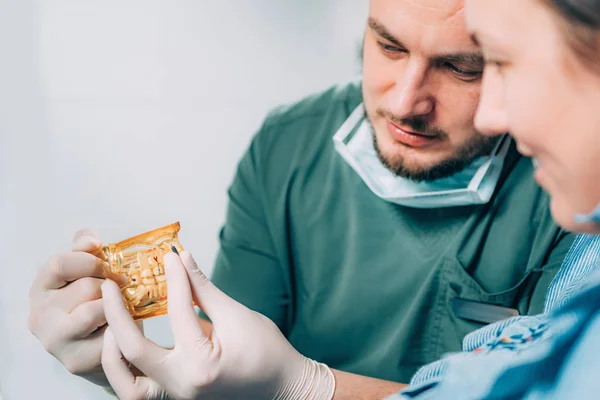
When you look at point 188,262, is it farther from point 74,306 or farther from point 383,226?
point 383,226

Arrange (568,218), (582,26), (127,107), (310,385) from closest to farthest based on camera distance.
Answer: (582,26)
(568,218)
(310,385)
(127,107)

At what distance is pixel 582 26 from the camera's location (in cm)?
48

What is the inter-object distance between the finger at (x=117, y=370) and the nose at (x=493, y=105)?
56 cm

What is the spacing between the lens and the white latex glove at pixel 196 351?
0.81m

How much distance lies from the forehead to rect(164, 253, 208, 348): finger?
45 centimetres

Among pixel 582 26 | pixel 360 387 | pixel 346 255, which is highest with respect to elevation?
pixel 582 26

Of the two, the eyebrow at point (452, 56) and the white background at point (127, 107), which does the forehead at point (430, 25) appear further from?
the white background at point (127, 107)

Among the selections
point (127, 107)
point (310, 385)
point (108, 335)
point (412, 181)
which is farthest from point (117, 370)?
point (412, 181)

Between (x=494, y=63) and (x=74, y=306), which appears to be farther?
(x=74, y=306)

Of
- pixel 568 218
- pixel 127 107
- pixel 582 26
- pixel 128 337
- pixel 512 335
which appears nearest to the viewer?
pixel 582 26

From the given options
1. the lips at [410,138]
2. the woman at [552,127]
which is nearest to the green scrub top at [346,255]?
the lips at [410,138]

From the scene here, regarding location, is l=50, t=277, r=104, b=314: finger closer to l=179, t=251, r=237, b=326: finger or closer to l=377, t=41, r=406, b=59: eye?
l=179, t=251, r=237, b=326: finger

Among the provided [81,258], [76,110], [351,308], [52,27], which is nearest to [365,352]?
[351,308]

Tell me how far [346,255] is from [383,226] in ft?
0.28
